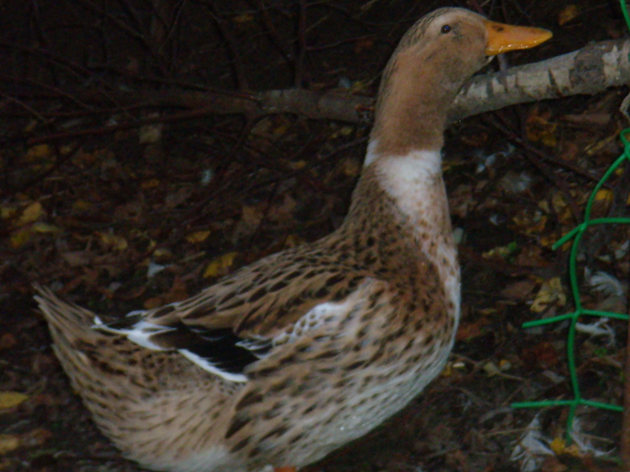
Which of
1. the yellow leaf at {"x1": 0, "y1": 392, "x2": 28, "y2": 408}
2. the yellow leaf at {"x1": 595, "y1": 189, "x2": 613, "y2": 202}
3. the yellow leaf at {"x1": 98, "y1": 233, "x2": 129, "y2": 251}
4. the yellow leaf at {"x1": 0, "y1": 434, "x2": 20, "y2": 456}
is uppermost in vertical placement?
the yellow leaf at {"x1": 98, "y1": 233, "x2": 129, "y2": 251}

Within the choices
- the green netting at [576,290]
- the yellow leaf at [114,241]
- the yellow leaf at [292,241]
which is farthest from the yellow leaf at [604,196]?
the yellow leaf at [114,241]

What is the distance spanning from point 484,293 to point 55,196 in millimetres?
2848

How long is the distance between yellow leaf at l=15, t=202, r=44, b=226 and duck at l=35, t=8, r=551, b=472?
2.55 m

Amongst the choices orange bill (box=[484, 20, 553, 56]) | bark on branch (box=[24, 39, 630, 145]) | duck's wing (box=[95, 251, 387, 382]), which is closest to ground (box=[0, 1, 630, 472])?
bark on branch (box=[24, 39, 630, 145])

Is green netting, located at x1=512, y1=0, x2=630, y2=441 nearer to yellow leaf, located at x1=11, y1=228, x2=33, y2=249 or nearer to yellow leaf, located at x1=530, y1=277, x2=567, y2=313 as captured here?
yellow leaf, located at x1=530, y1=277, x2=567, y2=313

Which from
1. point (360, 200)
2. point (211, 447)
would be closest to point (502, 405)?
point (360, 200)

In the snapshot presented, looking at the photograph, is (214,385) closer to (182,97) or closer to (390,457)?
(390,457)

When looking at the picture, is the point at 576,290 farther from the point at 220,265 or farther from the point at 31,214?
the point at 31,214

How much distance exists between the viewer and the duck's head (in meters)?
2.64

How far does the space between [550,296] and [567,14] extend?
2.39 metres

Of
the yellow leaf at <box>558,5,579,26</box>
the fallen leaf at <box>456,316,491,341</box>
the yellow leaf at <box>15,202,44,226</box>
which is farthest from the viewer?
the yellow leaf at <box>558,5,579,26</box>

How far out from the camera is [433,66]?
2.68 meters

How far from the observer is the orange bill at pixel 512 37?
261cm

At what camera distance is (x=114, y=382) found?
258cm
